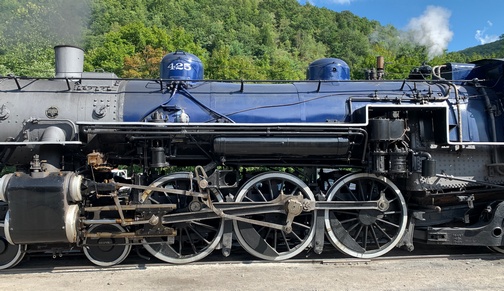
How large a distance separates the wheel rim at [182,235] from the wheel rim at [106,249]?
38 centimetres

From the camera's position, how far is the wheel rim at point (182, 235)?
20.0 ft

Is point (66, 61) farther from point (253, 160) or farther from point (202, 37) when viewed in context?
point (202, 37)

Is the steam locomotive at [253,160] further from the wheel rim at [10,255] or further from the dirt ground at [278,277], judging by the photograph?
the dirt ground at [278,277]

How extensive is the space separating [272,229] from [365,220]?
1518mm

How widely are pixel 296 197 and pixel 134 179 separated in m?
2.51

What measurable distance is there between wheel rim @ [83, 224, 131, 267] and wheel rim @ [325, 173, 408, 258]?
320 cm

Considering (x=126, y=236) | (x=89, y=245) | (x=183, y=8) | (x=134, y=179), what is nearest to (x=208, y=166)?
(x=134, y=179)

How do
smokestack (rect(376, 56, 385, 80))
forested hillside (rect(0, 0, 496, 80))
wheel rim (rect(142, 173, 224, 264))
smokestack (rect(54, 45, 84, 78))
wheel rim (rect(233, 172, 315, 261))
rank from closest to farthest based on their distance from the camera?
1. wheel rim (rect(142, 173, 224, 264))
2. wheel rim (rect(233, 172, 315, 261))
3. smokestack (rect(54, 45, 84, 78))
4. smokestack (rect(376, 56, 385, 80))
5. forested hillside (rect(0, 0, 496, 80))

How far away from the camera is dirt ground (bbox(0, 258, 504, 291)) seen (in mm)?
5113

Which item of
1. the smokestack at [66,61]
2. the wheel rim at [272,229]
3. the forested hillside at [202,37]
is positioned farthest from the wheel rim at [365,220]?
the smokestack at [66,61]

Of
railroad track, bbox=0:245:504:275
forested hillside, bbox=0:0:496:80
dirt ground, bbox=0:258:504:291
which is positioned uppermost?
forested hillside, bbox=0:0:496:80

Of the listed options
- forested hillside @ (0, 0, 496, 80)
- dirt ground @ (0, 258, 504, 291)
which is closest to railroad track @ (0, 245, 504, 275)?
dirt ground @ (0, 258, 504, 291)

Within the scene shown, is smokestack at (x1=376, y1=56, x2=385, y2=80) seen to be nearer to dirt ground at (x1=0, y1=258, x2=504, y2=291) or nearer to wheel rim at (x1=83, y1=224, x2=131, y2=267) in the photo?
dirt ground at (x1=0, y1=258, x2=504, y2=291)

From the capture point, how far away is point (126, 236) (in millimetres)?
5770
